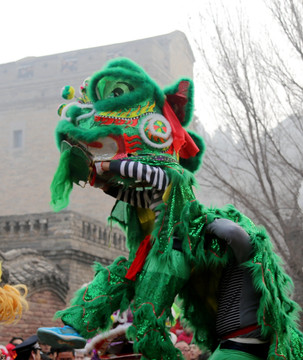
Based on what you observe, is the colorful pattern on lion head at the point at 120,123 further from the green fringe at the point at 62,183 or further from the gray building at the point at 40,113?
the gray building at the point at 40,113

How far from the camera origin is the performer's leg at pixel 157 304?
281 cm

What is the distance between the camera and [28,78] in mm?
28641

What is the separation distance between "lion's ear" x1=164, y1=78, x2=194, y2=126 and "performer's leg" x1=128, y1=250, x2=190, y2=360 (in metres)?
0.89

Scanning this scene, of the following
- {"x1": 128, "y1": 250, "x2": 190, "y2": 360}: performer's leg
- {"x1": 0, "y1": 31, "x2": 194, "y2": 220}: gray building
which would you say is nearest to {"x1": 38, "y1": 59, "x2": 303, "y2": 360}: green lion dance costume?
{"x1": 128, "y1": 250, "x2": 190, "y2": 360}: performer's leg

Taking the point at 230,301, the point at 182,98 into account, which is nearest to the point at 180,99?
the point at 182,98

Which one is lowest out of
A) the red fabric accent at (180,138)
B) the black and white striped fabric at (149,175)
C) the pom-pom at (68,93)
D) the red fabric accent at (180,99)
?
the black and white striped fabric at (149,175)

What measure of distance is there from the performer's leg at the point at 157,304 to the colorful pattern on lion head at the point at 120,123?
54 centimetres

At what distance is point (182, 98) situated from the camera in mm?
3428

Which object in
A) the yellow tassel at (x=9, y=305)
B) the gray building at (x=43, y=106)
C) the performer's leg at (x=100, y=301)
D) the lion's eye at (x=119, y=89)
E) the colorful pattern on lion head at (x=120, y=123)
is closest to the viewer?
the performer's leg at (x=100, y=301)

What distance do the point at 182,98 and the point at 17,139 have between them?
89.5 ft

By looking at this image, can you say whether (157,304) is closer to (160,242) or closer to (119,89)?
(160,242)

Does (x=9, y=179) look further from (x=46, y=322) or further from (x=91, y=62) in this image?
(x=46, y=322)

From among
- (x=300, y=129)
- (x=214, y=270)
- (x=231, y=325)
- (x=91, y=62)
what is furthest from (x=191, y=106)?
(x=91, y=62)

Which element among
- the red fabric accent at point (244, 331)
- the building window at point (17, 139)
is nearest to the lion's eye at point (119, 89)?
the red fabric accent at point (244, 331)
